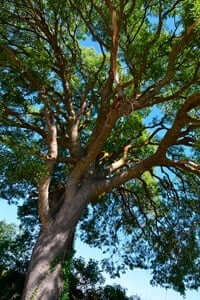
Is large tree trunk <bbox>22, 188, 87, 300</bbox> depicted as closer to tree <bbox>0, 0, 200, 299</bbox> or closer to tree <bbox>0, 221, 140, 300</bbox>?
tree <bbox>0, 0, 200, 299</bbox>

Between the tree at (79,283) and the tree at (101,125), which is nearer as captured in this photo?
the tree at (101,125)

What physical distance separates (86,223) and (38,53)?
7462 mm

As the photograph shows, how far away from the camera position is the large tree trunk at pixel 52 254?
7879 millimetres

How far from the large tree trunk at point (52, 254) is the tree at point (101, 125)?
24 mm

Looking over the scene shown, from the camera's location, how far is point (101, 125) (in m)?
10.6

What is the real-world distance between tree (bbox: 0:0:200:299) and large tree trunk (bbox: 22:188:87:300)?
24 mm

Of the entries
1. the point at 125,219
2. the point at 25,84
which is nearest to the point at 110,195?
the point at 125,219

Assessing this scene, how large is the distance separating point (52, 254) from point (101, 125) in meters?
4.06

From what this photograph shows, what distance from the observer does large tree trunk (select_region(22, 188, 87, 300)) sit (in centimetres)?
788

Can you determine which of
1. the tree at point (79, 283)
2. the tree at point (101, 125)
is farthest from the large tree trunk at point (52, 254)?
the tree at point (79, 283)

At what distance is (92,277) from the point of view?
475 inches

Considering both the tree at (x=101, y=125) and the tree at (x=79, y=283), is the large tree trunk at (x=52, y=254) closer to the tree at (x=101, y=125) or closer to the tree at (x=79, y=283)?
the tree at (x=101, y=125)

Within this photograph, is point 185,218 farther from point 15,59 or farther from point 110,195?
point 15,59

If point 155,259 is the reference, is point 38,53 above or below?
above
